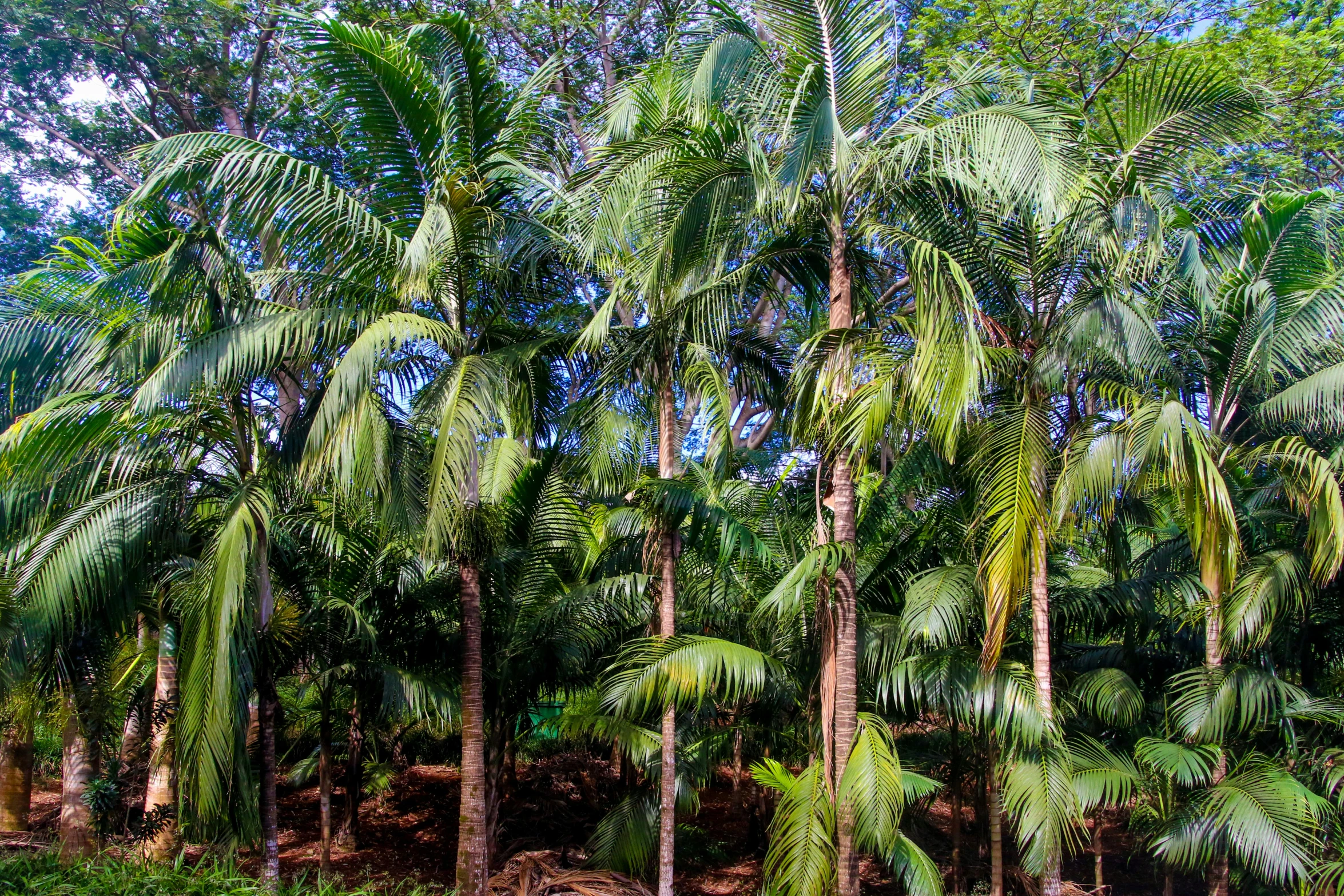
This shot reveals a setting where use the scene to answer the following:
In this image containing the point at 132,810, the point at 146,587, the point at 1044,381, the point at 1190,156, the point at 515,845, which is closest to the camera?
the point at 1044,381

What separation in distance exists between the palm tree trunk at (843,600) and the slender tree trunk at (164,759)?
634cm

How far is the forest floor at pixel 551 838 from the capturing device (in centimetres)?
1150

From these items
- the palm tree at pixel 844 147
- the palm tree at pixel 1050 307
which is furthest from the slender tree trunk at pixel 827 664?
the palm tree at pixel 1050 307

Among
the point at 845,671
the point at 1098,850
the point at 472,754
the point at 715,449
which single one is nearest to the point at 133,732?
the point at 472,754

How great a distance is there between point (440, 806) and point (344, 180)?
29.0 ft

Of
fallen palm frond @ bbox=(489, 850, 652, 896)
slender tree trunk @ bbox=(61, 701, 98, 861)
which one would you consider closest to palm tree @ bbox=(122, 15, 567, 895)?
fallen palm frond @ bbox=(489, 850, 652, 896)

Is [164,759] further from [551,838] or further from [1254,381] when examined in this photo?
[1254,381]

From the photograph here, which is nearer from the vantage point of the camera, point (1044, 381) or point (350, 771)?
point (1044, 381)

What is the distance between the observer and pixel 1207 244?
364 inches

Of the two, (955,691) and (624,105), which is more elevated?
(624,105)

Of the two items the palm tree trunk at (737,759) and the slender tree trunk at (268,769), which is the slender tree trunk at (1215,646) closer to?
the palm tree trunk at (737,759)

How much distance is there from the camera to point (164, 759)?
967 centimetres

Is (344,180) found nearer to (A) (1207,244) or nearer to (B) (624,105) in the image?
(B) (624,105)

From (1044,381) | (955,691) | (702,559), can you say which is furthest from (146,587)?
(1044,381)
